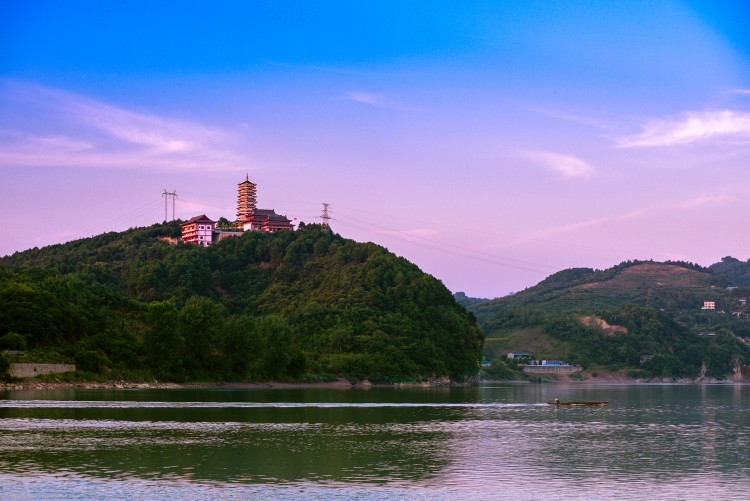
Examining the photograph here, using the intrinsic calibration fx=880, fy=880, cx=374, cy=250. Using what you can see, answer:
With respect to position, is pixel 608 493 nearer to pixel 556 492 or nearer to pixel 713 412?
pixel 556 492

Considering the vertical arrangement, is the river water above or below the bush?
below

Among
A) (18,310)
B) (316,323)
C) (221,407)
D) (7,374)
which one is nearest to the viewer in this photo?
(221,407)

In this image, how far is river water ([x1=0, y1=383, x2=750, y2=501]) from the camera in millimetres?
34938

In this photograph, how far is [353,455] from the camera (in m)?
46.0

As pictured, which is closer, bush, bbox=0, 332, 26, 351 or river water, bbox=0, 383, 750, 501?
river water, bbox=0, 383, 750, 501

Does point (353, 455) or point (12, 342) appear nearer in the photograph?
point (353, 455)

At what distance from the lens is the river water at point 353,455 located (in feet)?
115

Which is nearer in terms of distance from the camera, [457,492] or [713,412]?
[457,492]

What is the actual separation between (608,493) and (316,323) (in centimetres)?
15624

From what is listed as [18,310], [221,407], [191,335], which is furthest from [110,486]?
[191,335]

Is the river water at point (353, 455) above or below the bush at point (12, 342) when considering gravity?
below

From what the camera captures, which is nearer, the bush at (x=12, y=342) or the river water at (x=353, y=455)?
the river water at (x=353, y=455)

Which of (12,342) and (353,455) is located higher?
(12,342)

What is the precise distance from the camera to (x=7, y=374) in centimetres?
10031
